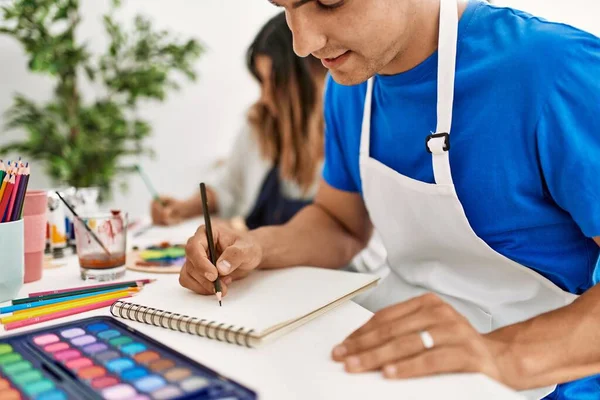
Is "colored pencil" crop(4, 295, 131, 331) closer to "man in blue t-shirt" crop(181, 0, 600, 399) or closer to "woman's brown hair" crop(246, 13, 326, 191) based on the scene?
"man in blue t-shirt" crop(181, 0, 600, 399)

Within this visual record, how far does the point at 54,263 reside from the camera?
1052 millimetres

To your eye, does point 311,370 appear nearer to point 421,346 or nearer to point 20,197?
point 421,346

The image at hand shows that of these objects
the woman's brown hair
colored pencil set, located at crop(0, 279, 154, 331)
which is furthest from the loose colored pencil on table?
the woman's brown hair

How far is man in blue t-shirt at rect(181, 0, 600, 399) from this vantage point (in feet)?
2.32

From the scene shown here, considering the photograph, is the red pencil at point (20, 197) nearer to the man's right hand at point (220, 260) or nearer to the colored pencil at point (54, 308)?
the colored pencil at point (54, 308)

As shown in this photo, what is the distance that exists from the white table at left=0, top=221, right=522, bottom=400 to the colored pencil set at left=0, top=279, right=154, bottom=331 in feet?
0.06

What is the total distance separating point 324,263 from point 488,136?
0.41m

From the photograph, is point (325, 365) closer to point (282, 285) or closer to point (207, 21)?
point (282, 285)

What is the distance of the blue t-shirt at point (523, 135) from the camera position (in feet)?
2.36

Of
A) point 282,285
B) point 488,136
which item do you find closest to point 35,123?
point 282,285

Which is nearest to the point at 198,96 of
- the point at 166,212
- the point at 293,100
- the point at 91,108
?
the point at 91,108

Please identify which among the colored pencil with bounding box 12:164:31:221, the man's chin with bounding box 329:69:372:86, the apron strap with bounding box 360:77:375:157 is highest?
the man's chin with bounding box 329:69:372:86

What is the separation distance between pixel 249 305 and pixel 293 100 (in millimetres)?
1250

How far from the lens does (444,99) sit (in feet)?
2.75
